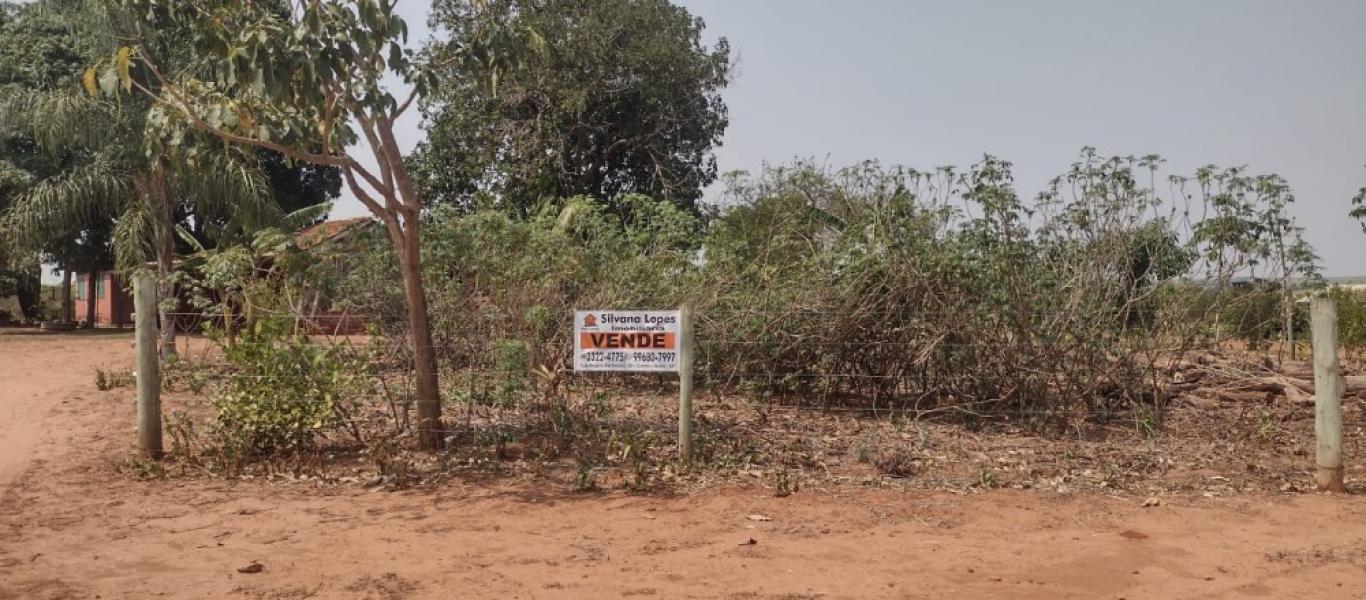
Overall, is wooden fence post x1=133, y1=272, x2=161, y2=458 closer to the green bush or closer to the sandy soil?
the sandy soil

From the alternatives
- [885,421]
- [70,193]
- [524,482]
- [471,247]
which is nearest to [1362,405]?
[885,421]

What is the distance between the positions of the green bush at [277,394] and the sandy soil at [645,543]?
505 millimetres

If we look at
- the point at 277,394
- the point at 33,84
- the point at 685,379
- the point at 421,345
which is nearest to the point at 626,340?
the point at 685,379

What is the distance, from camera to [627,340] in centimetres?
734

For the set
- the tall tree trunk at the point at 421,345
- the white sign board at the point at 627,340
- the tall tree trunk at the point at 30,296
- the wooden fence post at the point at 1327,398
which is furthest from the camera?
the tall tree trunk at the point at 30,296

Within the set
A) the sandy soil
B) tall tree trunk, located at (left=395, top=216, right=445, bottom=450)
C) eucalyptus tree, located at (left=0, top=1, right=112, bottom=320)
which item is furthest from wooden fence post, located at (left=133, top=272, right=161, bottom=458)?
eucalyptus tree, located at (left=0, top=1, right=112, bottom=320)

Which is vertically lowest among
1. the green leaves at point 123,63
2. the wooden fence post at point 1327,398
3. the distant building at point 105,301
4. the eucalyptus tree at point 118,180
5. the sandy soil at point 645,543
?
the sandy soil at point 645,543

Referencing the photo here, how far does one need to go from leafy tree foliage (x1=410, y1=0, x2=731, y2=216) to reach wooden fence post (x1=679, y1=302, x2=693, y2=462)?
13621 millimetres

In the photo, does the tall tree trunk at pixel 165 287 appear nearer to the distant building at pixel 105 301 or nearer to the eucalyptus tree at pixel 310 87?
the eucalyptus tree at pixel 310 87

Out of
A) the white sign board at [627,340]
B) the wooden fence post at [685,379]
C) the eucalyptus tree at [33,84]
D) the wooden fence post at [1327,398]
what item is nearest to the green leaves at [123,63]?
the white sign board at [627,340]

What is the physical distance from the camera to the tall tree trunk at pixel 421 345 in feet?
24.3

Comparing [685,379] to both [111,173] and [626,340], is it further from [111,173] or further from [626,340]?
[111,173]

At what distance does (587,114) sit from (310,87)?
1512 centimetres

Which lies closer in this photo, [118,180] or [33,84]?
[118,180]
